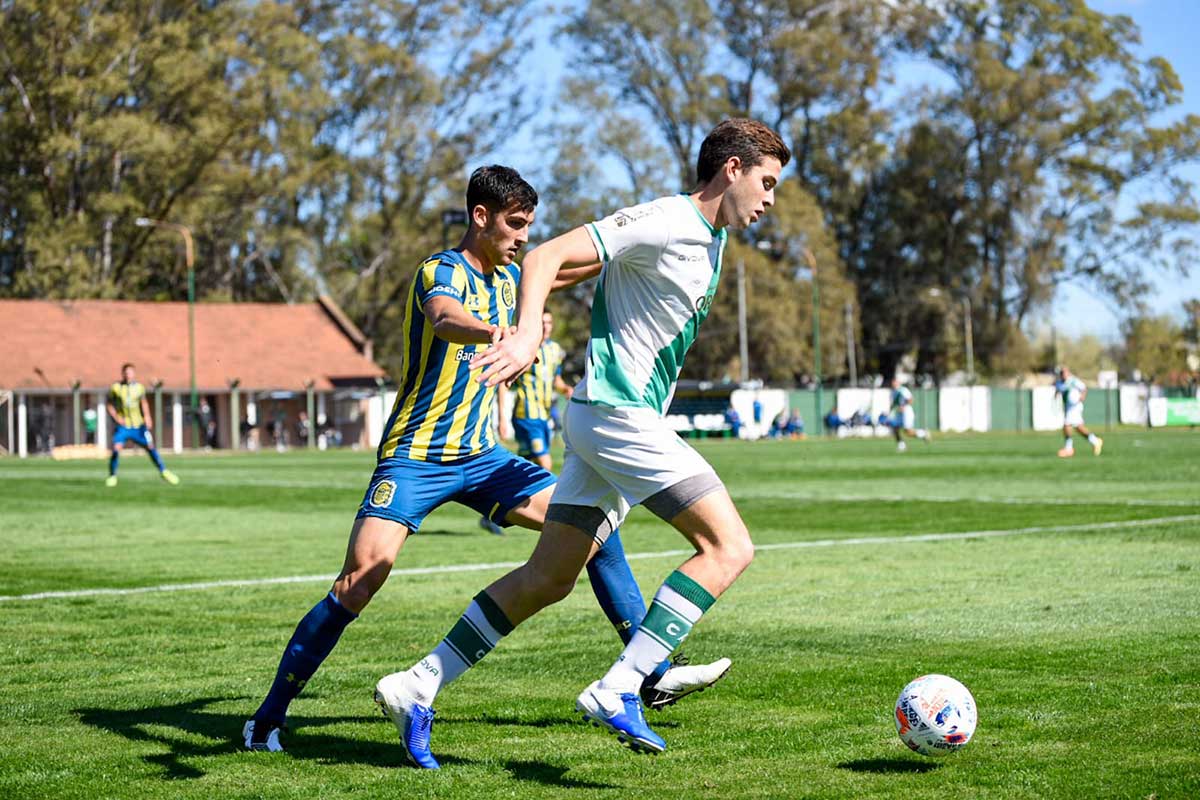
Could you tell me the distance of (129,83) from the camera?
6400 centimetres

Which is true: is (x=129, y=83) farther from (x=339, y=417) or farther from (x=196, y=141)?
(x=339, y=417)

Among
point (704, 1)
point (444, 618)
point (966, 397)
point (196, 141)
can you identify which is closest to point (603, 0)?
point (704, 1)

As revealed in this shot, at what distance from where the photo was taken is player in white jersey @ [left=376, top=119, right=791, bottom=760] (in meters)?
5.23

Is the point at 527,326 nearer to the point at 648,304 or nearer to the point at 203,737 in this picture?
the point at 648,304

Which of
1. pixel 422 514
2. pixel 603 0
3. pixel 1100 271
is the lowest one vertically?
pixel 422 514

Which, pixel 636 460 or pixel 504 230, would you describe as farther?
pixel 504 230

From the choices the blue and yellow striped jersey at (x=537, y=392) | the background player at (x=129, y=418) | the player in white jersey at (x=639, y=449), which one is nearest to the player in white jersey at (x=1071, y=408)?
the background player at (x=129, y=418)

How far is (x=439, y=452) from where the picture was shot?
6207 mm

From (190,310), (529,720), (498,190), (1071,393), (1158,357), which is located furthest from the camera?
(1158,357)

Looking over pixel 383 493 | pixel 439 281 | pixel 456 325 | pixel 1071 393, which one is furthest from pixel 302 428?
pixel 456 325

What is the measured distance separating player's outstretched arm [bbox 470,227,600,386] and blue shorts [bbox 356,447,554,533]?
1240mm

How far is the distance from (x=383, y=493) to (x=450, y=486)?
31 centimetres

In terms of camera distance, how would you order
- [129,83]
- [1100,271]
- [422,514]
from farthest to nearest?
[1100,271], [129,83], [422,514]

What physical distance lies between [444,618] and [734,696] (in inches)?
126
